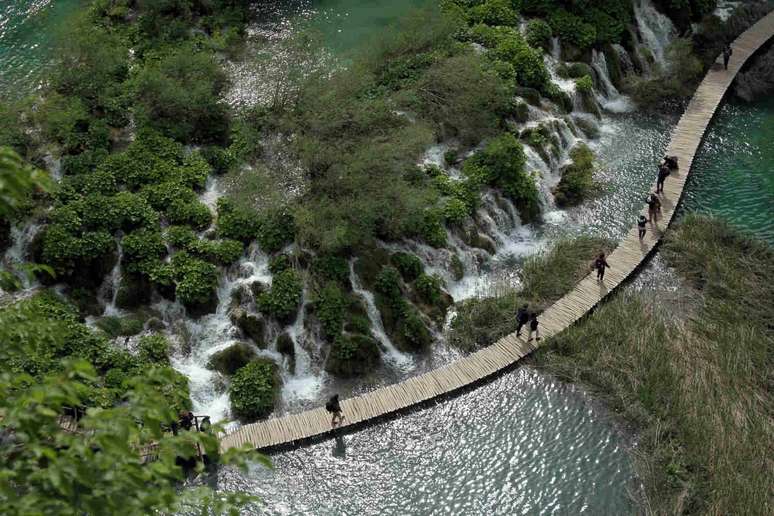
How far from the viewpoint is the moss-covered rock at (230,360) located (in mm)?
29547

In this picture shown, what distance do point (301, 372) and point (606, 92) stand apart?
23.6 metres

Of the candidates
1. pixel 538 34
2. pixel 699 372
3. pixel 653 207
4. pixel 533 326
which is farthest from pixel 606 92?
pixel 699 372

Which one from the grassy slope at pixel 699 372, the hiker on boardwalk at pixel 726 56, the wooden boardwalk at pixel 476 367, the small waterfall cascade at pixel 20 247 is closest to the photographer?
the grassy slope at pixel 699 372

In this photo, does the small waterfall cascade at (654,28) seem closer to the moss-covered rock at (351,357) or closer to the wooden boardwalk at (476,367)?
the wooden boardwalk at (476,367)

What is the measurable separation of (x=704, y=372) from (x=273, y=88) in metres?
21.1

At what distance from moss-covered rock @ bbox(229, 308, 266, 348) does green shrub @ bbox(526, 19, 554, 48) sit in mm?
21771

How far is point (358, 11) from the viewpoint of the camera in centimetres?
4659

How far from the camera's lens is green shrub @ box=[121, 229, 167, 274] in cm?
3081

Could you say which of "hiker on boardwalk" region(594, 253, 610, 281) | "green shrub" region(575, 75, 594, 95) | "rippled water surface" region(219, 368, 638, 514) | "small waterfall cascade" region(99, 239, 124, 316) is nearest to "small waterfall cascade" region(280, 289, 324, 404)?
"rippled water surface" region(219, 368, 638, 514)

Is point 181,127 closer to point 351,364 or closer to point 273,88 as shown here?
point 273,88

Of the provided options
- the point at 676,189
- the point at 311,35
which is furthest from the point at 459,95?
the point at 676,189

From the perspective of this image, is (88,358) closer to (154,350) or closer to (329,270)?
(154,350)

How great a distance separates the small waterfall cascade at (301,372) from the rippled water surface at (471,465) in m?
2.64

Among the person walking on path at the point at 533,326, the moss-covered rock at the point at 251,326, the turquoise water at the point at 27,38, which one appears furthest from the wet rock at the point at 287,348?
the turquoise water at the point at 27,38
